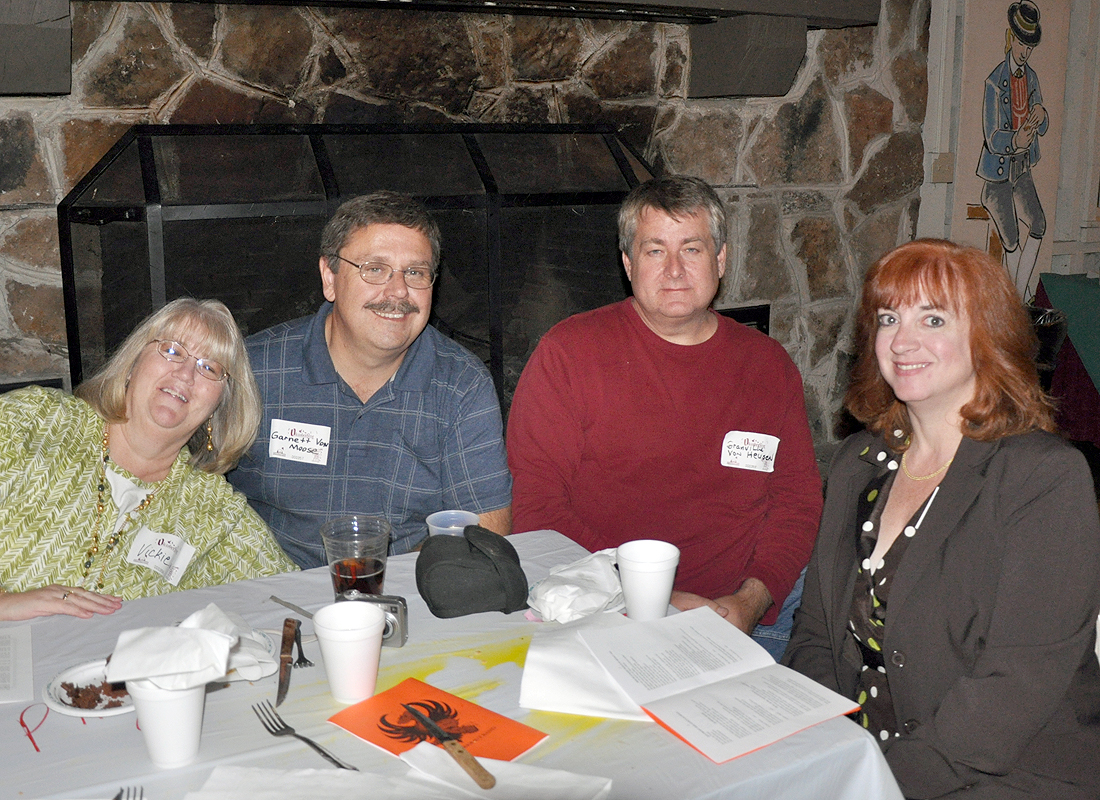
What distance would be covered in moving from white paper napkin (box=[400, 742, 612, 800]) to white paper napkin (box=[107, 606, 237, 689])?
22cm

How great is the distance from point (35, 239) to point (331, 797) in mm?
2124

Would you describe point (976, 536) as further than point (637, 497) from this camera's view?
No

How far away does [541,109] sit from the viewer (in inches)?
125

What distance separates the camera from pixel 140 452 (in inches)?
70.2

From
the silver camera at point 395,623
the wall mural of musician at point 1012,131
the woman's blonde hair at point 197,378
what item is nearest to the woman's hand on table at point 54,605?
the silver camera at point 395,623

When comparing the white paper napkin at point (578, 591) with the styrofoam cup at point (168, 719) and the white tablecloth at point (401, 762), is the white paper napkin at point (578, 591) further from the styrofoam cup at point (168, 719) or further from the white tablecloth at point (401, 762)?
the styrofoam cup at point (168, 719)

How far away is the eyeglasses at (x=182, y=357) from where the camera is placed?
1790 mm

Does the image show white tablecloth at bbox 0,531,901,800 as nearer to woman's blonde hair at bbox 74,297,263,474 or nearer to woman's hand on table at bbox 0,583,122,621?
woman's hand on table at bbox 0,583,122,621

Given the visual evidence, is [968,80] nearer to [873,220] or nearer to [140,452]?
[873,220]

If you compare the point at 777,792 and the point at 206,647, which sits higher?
the point at 206,647

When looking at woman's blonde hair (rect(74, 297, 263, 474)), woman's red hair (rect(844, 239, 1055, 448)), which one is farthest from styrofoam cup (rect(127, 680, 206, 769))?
woman's red hair (rect(844, 239, 1055, 448))

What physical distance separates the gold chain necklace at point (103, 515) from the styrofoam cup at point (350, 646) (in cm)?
76

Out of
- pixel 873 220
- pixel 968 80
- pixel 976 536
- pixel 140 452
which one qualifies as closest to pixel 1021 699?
pixel 976 536

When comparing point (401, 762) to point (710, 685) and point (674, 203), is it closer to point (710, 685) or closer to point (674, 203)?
point (710, 685)
